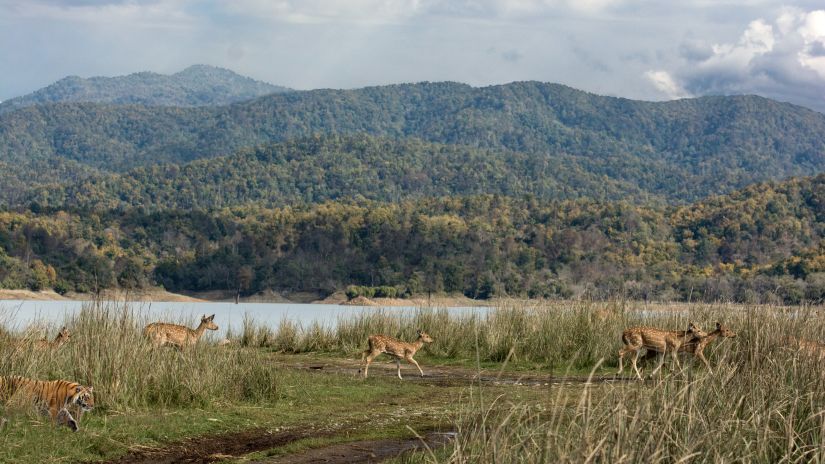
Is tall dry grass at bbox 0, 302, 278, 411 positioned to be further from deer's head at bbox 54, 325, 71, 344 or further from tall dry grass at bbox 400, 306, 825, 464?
tall dry grass at bbox 400, 306, 825, 464

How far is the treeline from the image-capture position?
223 ft

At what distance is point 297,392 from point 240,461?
418 centimetres

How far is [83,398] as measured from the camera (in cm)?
930

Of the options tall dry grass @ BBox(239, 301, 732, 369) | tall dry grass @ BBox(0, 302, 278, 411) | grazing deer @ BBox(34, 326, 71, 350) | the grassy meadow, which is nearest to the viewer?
the grassy meadow

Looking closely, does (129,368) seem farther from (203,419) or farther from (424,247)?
(424,247)

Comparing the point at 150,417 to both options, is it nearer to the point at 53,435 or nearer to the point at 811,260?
the point at 53,435

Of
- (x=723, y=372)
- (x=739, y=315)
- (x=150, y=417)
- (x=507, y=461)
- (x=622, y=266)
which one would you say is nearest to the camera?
(x=507, y=461)

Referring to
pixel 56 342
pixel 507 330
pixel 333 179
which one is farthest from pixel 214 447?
pixel 333 179

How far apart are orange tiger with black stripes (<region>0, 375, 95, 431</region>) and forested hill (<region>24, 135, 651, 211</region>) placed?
101 meters

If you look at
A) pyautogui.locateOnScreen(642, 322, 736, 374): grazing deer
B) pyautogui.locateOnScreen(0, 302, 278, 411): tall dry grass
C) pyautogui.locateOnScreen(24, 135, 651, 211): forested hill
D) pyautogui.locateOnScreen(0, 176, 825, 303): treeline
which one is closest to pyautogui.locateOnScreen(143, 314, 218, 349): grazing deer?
pyautogui.locateOnScreen(0, 302, 278, 411): tall dry grass

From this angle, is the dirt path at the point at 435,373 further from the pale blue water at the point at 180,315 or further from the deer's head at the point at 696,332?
the pale blue water at the point at 180,315

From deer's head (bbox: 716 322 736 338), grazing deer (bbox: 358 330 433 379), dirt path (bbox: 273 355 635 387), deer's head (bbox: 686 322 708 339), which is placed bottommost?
dirt path (bbox: 273 355 635 387)

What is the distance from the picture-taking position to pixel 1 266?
6372 cm

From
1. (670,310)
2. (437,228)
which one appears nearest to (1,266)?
(437,228)
